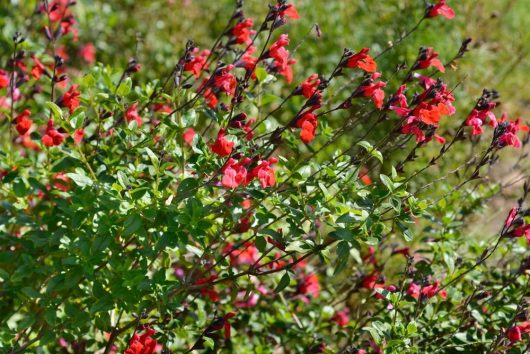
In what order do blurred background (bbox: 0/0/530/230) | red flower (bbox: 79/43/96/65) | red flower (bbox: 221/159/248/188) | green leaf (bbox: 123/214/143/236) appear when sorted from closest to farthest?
red flower (bbox: 221/159/248/188), green leaf (bbox: 123/214/143/236), blurred background (bbox: 0/0/530/230), red flower (bbox: 79/43/96/65)

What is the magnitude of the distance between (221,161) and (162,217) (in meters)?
0.28

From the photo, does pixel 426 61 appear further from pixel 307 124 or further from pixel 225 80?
pixel 225 80

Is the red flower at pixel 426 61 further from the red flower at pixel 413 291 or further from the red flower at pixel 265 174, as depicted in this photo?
the red flower at pixel 413 291

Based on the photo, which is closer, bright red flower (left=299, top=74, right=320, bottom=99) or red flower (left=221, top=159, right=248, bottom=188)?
red flower (left=221, top=159, right=248, bottom=188)

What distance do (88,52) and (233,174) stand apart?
3958 mm

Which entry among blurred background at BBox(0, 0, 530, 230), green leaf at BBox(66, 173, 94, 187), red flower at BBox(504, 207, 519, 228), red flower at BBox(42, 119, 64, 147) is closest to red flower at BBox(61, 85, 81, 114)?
red flower at BBox(42, 119, 64, 147)

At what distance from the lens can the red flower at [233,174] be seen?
2.17m

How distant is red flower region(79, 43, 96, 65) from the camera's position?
5770mm

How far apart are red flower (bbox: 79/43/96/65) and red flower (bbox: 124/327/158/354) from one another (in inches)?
151

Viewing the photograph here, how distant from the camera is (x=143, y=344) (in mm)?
2361

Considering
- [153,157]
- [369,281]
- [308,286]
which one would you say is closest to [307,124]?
[153,157]

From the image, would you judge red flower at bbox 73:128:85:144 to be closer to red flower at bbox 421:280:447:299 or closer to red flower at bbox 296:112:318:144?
red flower at bbox 296:112:318:144

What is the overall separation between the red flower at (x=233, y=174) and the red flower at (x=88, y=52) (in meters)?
3.86

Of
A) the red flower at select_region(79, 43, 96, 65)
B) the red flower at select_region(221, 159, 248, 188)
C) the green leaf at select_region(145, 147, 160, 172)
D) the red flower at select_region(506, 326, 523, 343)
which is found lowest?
the red flower at select_region(506, 326, 523, 343)
